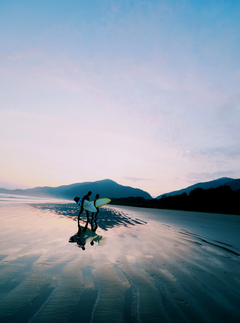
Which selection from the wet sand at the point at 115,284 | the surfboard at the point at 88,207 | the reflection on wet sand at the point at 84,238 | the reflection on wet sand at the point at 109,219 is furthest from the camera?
the surfboard at the point at 88,207

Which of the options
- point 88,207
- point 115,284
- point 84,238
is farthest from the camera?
point 88,207

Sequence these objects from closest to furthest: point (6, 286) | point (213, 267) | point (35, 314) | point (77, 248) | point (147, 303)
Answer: point (35, 314) < point (147, 303) < point (6, 286) < point (213, 267) < point (77, 248)

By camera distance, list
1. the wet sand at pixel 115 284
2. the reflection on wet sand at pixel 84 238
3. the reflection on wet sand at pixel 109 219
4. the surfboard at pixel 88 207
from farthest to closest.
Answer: the surfboard at pixel 88 207, the reflection on wet sand at pixel 109 219, the reflection on wet sand at pixel 84 238, the wet sand at pixel 115 284

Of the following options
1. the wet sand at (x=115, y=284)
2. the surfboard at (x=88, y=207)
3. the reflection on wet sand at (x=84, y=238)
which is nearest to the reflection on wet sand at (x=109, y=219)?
the surfboard at (x=88, y=207)

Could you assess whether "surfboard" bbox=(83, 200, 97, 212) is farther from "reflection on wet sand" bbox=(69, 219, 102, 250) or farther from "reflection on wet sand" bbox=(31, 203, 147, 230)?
"reflection on wet sand" bbox=(69, 219, 102, 250)

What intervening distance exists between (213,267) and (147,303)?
3322 millimetres

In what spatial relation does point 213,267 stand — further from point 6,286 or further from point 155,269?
point 6,286

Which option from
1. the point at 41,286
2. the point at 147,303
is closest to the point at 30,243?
the point at 41,286

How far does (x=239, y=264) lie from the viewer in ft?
19.0

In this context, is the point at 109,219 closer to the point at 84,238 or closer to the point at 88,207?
the point at 88,207

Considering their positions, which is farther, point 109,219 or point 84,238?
point 109,219

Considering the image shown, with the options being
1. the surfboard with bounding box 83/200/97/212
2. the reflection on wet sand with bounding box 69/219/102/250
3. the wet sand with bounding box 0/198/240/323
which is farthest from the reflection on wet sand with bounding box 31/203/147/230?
the wet sand with bounding box 0/198/240/323

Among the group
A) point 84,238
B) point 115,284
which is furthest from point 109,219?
point 115,284

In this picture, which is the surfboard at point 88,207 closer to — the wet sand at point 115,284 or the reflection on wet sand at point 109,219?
the reflection on wet sand at point 109,219
